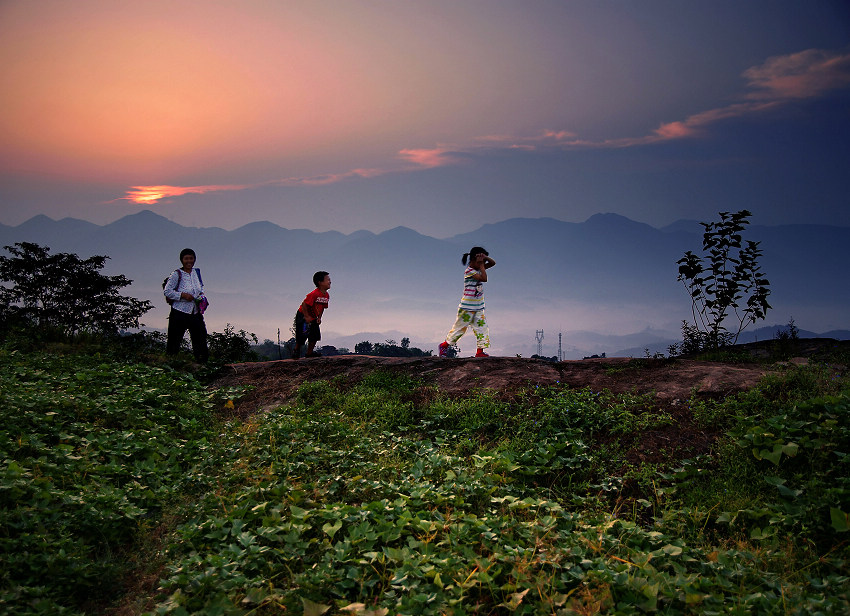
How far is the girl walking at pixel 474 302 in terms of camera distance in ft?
41.7

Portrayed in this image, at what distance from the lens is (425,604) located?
4.14 meters

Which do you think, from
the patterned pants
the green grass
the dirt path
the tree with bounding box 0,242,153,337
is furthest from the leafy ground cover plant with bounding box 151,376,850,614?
the tree with bounding box 0,242,153,337

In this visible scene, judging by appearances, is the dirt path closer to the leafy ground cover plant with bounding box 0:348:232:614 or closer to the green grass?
the green grass

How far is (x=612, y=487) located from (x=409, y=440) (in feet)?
8.85

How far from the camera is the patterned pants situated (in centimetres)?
1282

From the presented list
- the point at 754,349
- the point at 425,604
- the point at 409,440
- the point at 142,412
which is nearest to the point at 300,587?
the point at 425,604

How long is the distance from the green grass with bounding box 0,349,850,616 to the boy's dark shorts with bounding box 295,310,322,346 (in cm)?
419

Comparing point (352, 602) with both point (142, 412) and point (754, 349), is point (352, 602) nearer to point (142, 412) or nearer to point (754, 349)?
point (142, 412)

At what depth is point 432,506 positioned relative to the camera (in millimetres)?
5738

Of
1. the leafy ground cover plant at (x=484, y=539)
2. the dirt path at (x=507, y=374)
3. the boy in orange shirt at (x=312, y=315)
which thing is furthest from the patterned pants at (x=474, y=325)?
the leafy ground cover plant at (x=484, y=539)

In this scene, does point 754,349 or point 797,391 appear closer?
point 797,391

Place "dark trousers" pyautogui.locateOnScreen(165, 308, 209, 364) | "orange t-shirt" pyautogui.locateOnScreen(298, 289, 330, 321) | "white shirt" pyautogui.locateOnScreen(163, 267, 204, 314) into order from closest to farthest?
1. "white shirt" pyautogui.locateOnScreen(163, 267, 204, 314)
2. "dark trousers" pyautogui.locateOnScreen(165, 308, 209, 364)
3. "orange t-shirt" pyautogui.locateOnScreen(298, 289, 330, 321)

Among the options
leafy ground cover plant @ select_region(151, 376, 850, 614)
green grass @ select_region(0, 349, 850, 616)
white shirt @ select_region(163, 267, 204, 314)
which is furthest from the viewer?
white shirt @ select_region(163, 267, 204, 314)

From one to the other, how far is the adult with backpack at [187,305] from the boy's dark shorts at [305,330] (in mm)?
2086
